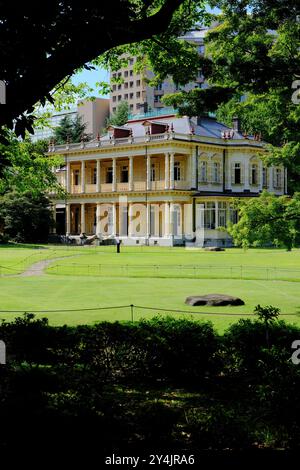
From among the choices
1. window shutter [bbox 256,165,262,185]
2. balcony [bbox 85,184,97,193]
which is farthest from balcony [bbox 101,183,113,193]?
window shutter [bbox 256,165,262,185]

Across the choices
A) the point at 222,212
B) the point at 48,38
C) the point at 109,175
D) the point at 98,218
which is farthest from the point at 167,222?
the point at 48,38

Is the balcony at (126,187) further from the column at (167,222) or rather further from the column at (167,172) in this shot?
the column at (167,222)

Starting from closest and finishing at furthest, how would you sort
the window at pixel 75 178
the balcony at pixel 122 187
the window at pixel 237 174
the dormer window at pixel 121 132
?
the window at pixel 237 174, the balcony at pixel 122 187, the dormer window at pixel 121 132, the window at pixel 75 178

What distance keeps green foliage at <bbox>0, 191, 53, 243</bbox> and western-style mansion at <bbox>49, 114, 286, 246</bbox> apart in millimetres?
6919

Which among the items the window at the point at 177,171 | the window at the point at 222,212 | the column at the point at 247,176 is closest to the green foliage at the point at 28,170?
the window at the point at 222,212

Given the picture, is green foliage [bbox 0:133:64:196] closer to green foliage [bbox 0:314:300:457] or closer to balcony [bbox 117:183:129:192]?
green foliage [bbox 0:314:300:457]

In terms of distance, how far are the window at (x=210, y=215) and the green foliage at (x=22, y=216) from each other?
60.3 feet

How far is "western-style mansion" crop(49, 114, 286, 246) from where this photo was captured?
220 ft

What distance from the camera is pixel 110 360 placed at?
1088 centimetres

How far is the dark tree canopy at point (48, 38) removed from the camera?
778cm

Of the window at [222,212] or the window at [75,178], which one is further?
the window at [75,178]

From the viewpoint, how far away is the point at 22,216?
66375mm

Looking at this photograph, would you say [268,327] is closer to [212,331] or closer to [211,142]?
[212,331]
